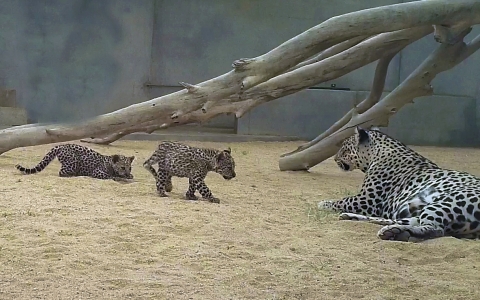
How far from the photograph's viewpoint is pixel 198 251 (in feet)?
13.9

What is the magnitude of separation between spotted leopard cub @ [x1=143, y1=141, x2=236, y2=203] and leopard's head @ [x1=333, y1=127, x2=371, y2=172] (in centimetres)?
119

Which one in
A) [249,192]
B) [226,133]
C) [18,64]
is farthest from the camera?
[226,133]

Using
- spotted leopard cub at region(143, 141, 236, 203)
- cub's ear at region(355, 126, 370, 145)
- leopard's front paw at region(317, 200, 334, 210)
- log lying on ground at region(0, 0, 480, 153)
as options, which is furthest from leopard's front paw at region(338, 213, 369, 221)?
log lying on ground at region(0, 0, 480, 153)

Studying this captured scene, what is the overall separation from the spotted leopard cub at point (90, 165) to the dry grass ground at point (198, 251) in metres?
0.39

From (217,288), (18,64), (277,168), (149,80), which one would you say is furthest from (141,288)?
(149,80)

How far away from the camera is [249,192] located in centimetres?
681

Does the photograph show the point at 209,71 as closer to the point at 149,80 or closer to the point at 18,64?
the point at 149,80

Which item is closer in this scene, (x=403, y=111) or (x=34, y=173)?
(x=34, y=173)

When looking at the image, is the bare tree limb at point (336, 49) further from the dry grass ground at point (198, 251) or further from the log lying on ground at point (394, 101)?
the dry grass ground at point (198, 251)

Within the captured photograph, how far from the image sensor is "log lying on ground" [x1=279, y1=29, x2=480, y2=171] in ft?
25.3

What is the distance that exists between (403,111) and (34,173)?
804 cm

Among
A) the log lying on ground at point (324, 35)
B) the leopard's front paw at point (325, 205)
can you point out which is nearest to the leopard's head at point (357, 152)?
the leopard's front paw at point (325, 205)

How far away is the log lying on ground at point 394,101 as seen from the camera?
7.73m

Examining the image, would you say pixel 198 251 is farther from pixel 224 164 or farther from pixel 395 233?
pixel 224 164
